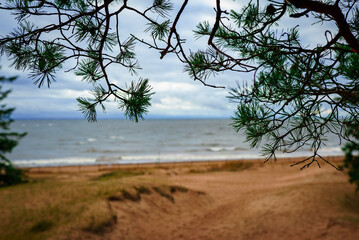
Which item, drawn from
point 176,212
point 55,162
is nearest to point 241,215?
Answer: point 176,212

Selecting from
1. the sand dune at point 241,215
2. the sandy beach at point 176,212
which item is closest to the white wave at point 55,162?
the sandy beach at point 176,212

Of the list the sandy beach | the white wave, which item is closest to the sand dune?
the sandy beach

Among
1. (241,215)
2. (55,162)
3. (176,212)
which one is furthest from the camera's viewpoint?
(55,162)

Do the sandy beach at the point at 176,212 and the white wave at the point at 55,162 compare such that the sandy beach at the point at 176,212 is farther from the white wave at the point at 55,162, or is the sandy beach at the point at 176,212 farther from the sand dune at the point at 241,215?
the white wave at the point at 55,162

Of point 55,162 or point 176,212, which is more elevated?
point 55,162

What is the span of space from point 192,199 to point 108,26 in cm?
831

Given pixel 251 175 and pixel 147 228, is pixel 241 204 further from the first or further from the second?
pixel 251 175

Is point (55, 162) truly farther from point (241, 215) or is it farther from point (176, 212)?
point (241, 215)

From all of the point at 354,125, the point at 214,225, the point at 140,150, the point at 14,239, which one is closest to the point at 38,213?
the point at 14,239

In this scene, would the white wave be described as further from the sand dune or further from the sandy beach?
the sand dune

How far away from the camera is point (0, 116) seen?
11328 millimetres

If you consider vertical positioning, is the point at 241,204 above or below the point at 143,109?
below

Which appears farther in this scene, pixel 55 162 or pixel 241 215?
pixel 55 162

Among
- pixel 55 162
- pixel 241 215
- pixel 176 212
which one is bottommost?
pixel 176 212
